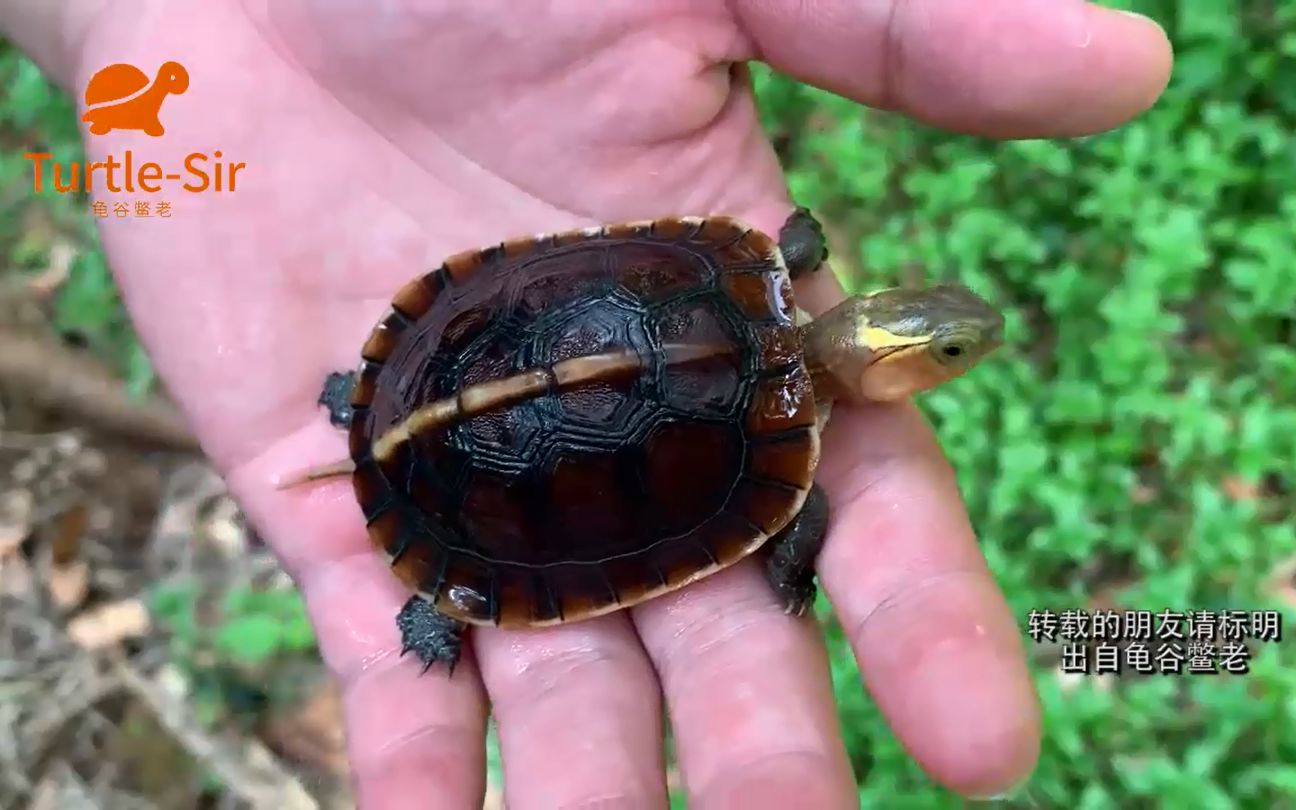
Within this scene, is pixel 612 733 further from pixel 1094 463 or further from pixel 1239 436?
pixel 1239 436

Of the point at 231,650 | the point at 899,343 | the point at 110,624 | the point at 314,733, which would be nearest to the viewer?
the point at 899,343

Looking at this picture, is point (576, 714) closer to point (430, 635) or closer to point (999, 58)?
point (430, 635)

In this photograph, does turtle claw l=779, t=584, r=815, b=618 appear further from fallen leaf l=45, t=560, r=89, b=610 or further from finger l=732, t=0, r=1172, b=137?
fallen leaf l=45, t=560, r=89, b=610

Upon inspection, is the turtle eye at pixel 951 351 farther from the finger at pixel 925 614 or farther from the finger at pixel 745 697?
the finger at pixel 745 697

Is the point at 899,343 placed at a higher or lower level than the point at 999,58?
lower

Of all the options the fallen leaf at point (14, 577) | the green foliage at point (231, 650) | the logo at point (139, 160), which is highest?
the logo at point (139, 160)

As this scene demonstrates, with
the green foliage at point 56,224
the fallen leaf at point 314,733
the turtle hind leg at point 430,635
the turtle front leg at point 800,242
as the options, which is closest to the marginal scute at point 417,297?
the turtle hind leg at point 430,635

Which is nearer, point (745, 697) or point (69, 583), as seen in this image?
point (745, 697)

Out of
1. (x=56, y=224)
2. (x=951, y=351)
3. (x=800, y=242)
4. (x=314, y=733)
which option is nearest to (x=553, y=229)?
(x=800, y=242)

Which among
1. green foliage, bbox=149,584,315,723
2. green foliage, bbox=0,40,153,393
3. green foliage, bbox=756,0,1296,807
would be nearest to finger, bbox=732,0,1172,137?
green foliage, bbox=756,0,1296,807
